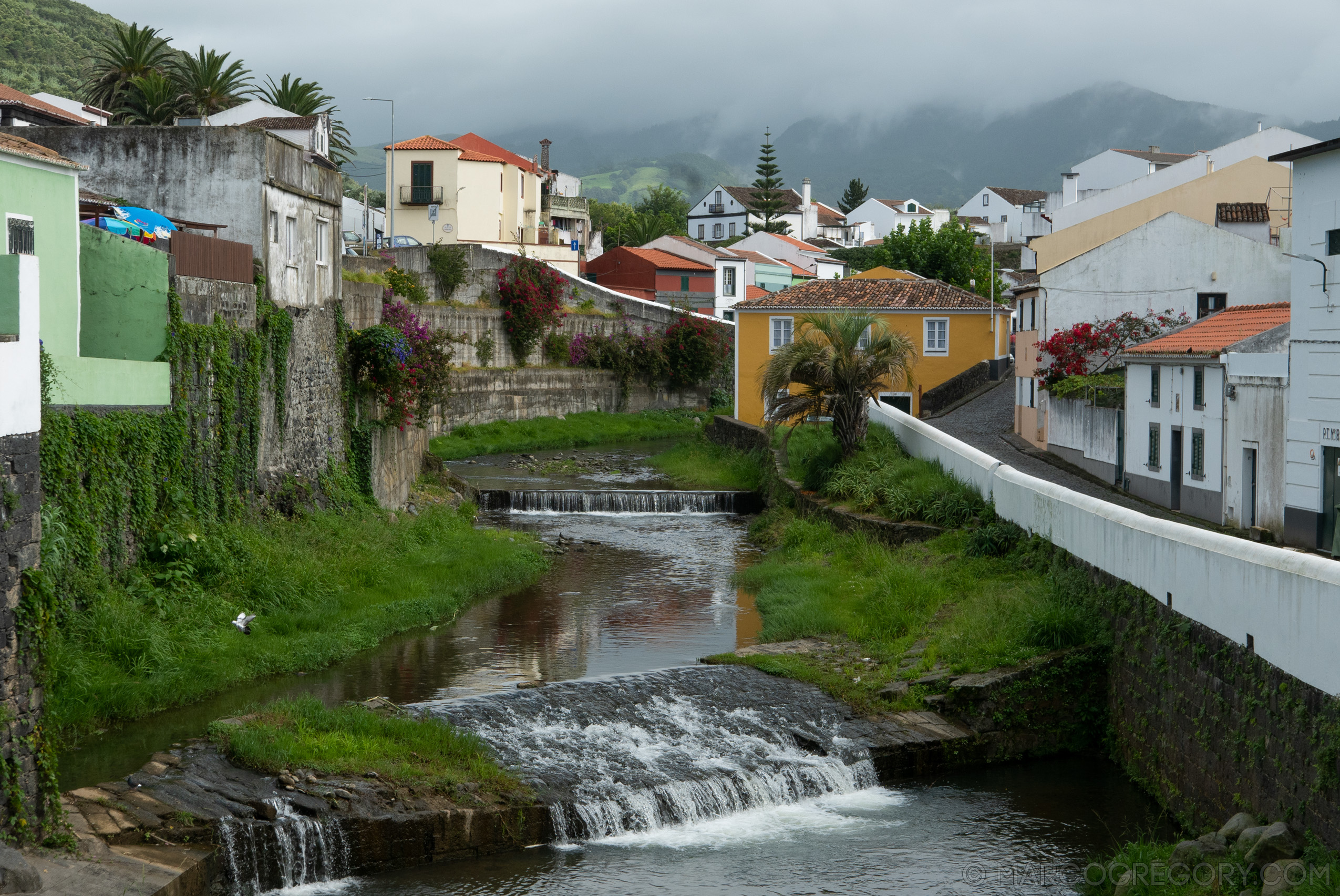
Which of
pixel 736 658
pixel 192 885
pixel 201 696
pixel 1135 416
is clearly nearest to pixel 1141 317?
pixel 1135 416

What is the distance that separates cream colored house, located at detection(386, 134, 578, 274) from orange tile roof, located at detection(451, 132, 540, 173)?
18.1 inches

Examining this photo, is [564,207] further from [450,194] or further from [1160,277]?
[1160,277]

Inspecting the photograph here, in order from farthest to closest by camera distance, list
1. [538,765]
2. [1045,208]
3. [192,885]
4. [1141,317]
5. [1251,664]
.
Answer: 1. [1045,208]
2. [1141,317]
3. [538,765]
4. [1251,664]
5. [192,885]

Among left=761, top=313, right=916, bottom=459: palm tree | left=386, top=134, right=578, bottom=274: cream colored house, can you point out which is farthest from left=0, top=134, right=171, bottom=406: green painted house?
left=386, top=134, right=578, bottom=274: cream colored house

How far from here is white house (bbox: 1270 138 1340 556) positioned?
20.4 meters

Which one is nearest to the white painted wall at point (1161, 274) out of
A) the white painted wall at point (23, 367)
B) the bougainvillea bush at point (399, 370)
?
the bougainvillea bush at point (399, 370)

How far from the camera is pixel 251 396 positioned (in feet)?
67.3

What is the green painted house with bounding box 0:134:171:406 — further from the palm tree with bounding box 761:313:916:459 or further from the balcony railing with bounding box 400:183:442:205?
the balcony railing with bounding box 400:183:442:205

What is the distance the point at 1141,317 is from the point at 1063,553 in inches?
669

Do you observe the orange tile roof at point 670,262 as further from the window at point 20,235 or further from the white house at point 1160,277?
the window at point 20,235

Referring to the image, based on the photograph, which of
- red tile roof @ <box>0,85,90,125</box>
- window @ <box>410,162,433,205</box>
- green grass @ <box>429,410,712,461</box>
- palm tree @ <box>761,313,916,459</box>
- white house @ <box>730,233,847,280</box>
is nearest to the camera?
palm tree @ <box>761,313,916,459</box>

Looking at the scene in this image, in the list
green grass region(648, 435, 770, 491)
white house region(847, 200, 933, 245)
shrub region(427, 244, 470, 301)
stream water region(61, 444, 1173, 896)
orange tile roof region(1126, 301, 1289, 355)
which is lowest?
stream water region(61, 444, 1173, 896)

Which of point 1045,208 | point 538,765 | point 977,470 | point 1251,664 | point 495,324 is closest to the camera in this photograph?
point 1251,664

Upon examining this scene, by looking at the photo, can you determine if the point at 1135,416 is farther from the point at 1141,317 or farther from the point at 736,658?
the point at 736,658
